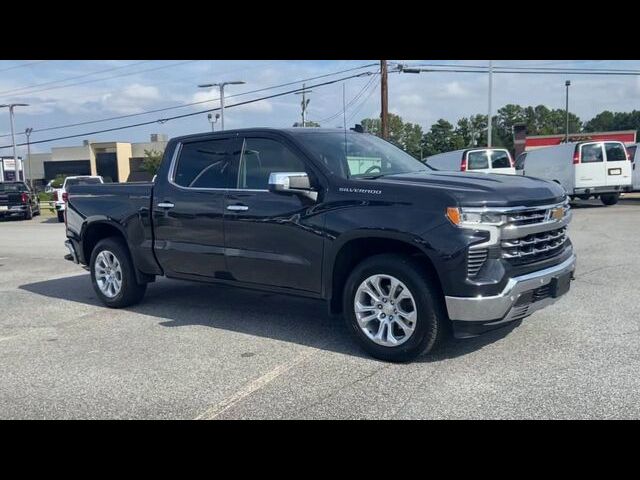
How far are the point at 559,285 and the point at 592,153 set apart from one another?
1684 centimetres

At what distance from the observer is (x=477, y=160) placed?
846 inches

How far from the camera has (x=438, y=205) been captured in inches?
189

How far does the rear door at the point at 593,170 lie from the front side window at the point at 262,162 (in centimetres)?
1657

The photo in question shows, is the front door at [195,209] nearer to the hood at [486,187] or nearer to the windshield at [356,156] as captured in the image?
the windshield at [356,156]

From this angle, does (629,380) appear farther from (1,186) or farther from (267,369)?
(1,186)

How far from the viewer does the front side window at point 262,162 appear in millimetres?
5918

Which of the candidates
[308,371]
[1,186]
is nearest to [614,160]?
[308,371]

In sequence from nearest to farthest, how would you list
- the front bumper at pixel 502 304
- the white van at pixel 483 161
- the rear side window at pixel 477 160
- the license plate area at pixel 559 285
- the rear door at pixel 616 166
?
the front bumper at pixel 502 304, the license plate area at pixel 559 285, the rear door at pixel 616 166, the white van at pixel 483 161, the rear side window at pixel 477 160

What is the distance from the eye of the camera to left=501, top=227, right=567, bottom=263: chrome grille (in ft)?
15.8

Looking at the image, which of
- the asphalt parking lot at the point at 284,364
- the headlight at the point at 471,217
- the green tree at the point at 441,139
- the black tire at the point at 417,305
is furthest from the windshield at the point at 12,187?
the green tree at the point at 441,139

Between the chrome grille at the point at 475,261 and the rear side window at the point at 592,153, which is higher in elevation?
the rear side window at the point at 592,153

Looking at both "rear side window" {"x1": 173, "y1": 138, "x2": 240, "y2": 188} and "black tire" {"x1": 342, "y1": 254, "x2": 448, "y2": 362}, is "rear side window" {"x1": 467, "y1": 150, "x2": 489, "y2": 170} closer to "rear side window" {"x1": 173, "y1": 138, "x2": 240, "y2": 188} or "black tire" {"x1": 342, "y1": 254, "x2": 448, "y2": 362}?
"rear side window" {"x1": 173, "y1": 138, "x2": 240, "y2": 188}

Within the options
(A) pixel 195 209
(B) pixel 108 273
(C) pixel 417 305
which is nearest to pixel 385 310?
(C) pixel 417 305

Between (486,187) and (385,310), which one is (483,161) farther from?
(385,310)
